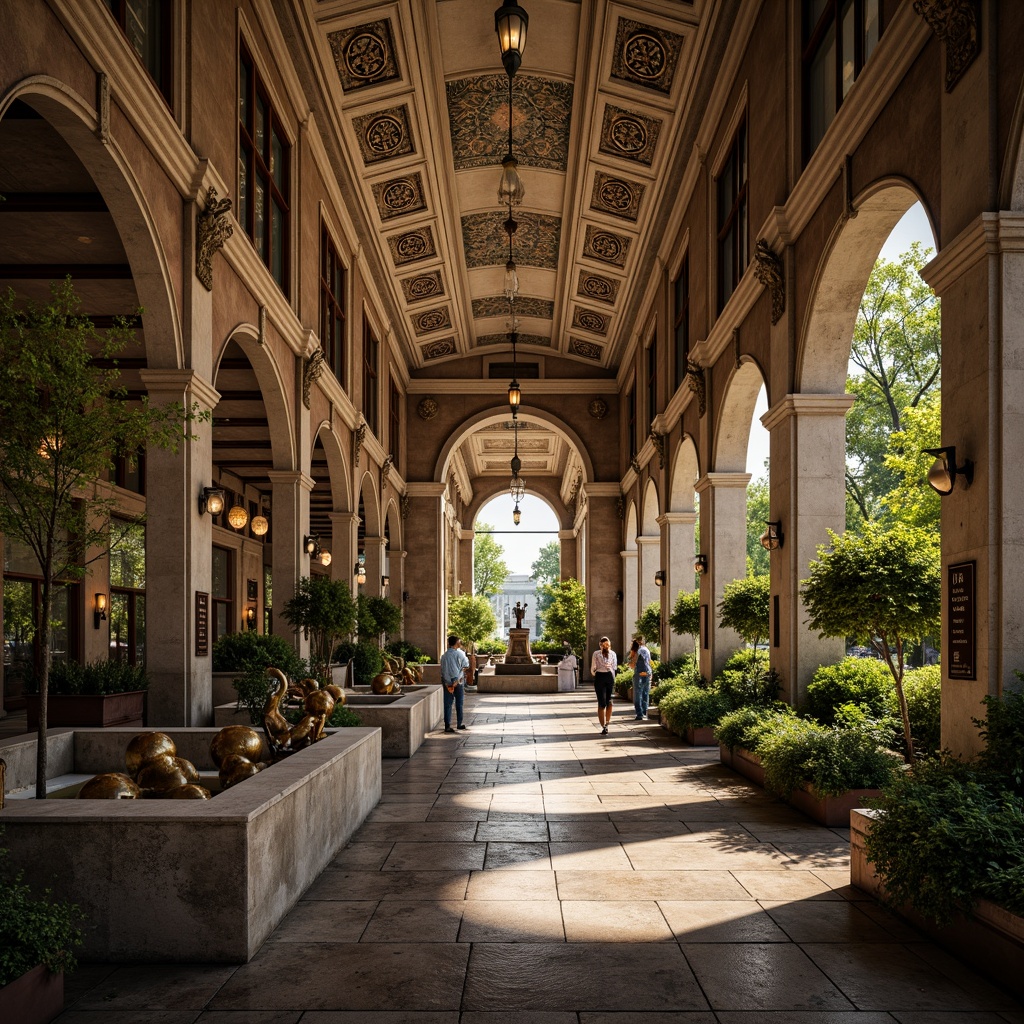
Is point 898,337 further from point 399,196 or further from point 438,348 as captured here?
point 399,196

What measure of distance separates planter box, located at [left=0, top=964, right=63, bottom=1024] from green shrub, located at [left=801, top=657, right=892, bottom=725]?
7820 millimetres

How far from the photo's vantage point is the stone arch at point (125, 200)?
712cm

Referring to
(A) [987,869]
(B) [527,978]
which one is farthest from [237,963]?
(A) [987,869]

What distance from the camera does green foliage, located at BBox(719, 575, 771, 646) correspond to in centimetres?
1302

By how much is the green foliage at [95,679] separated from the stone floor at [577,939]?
3.01 metres

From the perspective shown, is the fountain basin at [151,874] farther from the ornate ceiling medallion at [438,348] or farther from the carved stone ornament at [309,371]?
the ornate ceiling medallion at [438,348]

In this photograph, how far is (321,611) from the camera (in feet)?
47.1

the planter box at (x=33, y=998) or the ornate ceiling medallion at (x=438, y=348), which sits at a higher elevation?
the ornate ceiling medallion at (x=438, y=348)

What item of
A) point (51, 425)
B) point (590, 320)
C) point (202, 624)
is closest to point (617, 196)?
point (590, 320)

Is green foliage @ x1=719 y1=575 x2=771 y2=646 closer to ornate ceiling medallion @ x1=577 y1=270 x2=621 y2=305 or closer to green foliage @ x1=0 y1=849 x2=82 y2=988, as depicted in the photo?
green foliage @ x1=0 y1=849 x2=82 y2=988

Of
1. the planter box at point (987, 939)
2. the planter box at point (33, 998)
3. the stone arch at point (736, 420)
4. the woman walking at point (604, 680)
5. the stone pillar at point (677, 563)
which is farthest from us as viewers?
the stone pillar at point (677, 563)

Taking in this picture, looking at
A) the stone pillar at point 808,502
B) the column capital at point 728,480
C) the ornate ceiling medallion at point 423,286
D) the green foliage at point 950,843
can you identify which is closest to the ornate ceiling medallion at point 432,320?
the ornate ceiling medallion at point 423,286

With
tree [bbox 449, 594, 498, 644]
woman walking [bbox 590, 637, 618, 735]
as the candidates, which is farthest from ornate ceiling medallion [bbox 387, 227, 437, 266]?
tree [bbox 449, 594, 498, 644]

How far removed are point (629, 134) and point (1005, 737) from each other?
14726 millimetres
